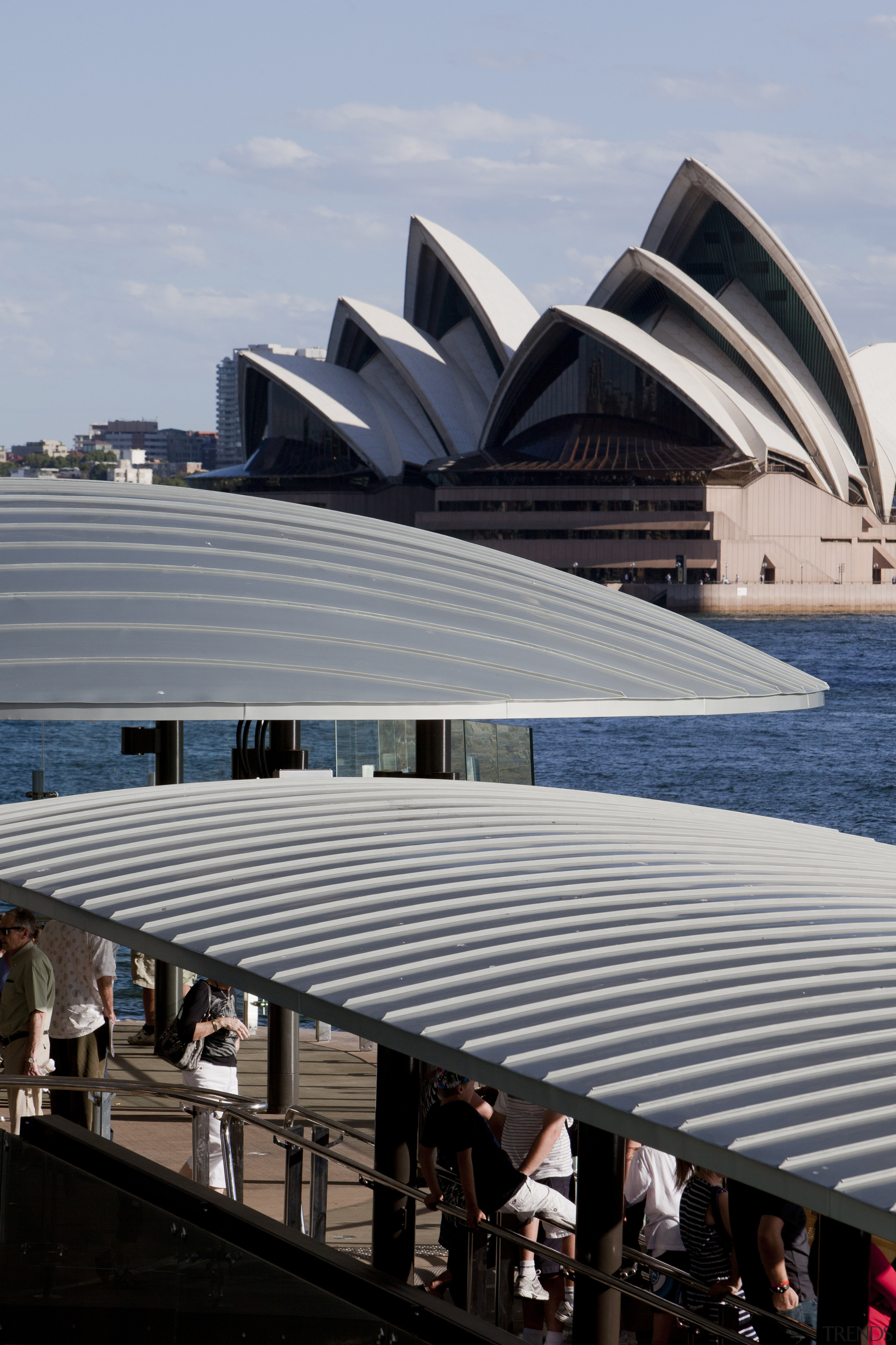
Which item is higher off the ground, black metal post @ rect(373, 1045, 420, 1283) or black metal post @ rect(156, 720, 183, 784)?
black metal post @ rect(156, 720, 183, 784)

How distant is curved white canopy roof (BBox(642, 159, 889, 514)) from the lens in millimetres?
62156

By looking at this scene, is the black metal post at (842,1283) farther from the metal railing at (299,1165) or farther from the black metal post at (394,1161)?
the black metal post at (394,1161)

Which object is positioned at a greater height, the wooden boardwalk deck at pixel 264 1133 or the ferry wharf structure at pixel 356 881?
the ferry wharf structure at pixel 356 881

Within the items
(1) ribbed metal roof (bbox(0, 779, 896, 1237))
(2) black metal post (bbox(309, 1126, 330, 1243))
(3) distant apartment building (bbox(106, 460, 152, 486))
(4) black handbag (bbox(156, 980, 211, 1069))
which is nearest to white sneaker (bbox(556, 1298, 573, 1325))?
(2) black metal post (bbox(309, 1126, 330, 1243))

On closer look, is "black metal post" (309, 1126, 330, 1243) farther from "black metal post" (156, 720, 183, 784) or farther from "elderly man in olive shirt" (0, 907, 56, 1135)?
"black metal post" (156, 720, 183, 784)

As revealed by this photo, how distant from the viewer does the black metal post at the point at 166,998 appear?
9.41m

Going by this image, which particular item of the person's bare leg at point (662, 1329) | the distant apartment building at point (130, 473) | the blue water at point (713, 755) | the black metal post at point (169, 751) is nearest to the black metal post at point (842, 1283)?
the person's bare leg at point (662, 1329)

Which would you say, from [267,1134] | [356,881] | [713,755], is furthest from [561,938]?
[713,755]

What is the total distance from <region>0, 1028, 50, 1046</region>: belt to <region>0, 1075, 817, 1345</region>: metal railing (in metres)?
0.30

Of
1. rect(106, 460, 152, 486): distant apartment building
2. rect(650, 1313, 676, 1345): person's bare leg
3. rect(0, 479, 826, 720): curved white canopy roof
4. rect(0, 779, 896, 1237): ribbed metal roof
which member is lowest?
rect(650, 1313, 676, 1345): person's bare leg

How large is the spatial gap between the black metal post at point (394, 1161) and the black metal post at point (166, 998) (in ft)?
15.3

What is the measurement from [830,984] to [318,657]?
488cm

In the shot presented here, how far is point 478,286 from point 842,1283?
6800 cm

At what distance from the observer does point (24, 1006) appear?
6.59m
